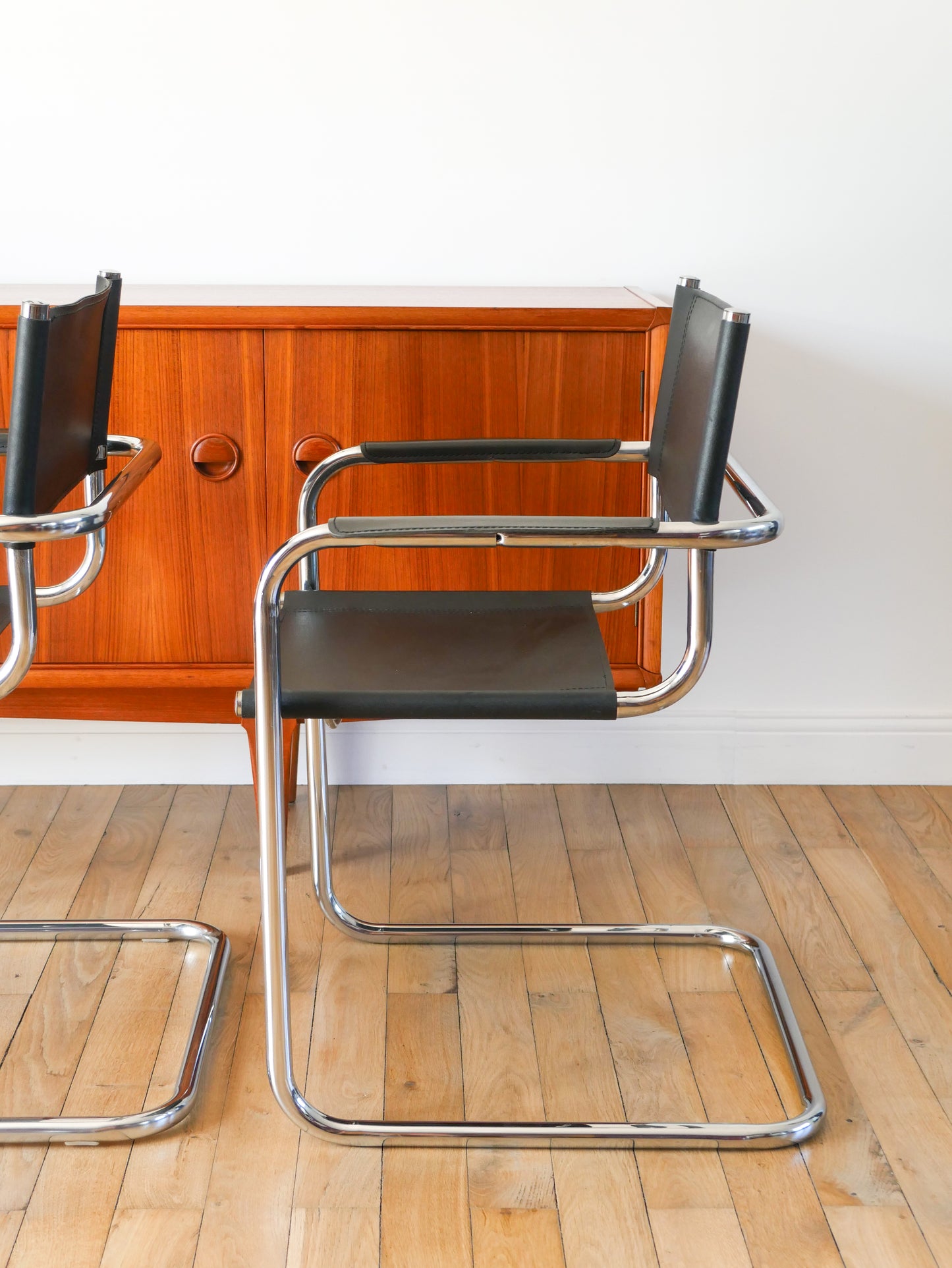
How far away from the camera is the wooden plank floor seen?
4.17 ft

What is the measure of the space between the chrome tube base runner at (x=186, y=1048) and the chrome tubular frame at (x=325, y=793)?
0.12m

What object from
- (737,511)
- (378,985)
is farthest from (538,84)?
(378,985)

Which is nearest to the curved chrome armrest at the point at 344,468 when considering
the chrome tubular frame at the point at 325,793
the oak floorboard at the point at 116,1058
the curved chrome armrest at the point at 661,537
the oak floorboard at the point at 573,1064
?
the chrome tubular frame at the point at 325,793

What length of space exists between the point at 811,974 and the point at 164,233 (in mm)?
1601

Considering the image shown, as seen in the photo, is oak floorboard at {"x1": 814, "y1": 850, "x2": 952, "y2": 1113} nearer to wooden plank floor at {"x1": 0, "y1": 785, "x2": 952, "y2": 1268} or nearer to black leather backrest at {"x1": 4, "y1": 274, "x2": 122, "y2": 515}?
wooden plank floor at {"x1": 0, "y1": 785, "x2": 952, "y2": 1268}

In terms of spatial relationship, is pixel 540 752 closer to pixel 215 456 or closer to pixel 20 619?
pixel 215 456

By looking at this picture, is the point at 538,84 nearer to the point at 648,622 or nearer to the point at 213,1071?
the point at 648,622

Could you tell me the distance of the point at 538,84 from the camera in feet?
6.65

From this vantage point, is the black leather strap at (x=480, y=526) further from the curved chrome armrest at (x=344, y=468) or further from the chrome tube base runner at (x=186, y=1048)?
the chrome tube base runner at (x=186, y=1048)

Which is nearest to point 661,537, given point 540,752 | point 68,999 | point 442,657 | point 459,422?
point 442,657

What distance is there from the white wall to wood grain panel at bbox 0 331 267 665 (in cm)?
43

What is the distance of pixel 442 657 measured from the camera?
1.36 m

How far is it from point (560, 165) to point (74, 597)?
3.84 ft

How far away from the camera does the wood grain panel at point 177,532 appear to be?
173 centimetres
